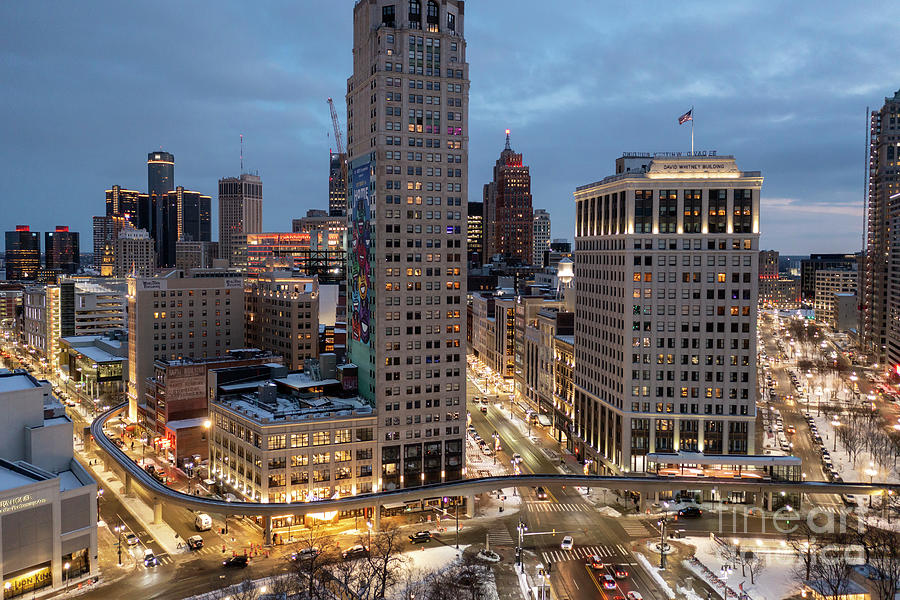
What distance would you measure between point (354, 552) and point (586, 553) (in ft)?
108

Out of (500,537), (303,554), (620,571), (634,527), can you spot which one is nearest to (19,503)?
(303,554)

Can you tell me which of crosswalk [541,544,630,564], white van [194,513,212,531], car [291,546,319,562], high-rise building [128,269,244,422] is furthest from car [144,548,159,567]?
high-rise building [128,269,244,422]

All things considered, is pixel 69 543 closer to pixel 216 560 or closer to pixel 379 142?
pixel 216 560

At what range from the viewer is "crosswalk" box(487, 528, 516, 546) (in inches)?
3989

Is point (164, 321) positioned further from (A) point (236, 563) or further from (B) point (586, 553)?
(B) point (586, 553)

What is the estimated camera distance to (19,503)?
3440 inches

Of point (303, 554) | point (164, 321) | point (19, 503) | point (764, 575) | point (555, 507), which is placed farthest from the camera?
point (164, 321)

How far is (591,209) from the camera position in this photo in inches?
5773

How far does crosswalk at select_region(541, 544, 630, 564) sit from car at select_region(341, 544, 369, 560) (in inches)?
990

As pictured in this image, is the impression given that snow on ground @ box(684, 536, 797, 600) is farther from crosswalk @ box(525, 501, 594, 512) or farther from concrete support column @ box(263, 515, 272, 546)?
concrete support column @ box(263, 515, 272, 546)

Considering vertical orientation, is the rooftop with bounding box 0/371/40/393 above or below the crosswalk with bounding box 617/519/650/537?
above

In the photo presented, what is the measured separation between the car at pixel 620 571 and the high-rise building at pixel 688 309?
117 ft

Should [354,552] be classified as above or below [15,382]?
below

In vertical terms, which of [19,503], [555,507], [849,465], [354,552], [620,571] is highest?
[19,503]
